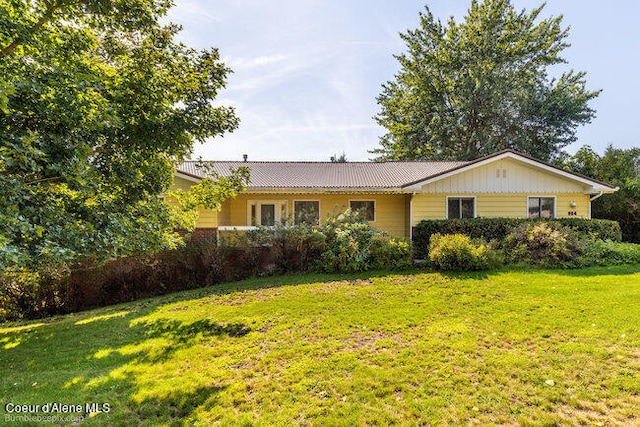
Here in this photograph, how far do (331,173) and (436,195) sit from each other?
5.88 metres

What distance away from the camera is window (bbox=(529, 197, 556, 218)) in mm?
12938

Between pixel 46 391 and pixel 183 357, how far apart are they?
5.24 feet

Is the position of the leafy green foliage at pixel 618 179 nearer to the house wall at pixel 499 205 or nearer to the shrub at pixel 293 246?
the house wall at pixel 499 205

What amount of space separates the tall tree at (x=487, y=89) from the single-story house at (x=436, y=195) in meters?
12.2

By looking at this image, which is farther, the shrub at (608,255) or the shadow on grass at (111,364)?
the shrub at (608,255)

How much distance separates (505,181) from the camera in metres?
12.6

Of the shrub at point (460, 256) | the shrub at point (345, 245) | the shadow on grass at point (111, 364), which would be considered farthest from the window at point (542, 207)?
the shadow on grass at point (111, 364)

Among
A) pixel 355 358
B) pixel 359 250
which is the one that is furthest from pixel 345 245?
pixel 355 358

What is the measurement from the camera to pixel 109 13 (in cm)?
603

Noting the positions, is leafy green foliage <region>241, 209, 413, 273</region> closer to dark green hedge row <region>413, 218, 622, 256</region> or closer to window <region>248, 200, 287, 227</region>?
dark green hedge row <region>413, 218, 622, 256</region>

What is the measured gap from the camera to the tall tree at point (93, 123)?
13.9 ft

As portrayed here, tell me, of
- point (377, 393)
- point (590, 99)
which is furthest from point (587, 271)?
point (590, 99)

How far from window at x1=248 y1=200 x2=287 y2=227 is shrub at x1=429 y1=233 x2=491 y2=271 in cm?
792

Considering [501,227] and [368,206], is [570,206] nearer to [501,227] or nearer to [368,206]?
[501,227]
